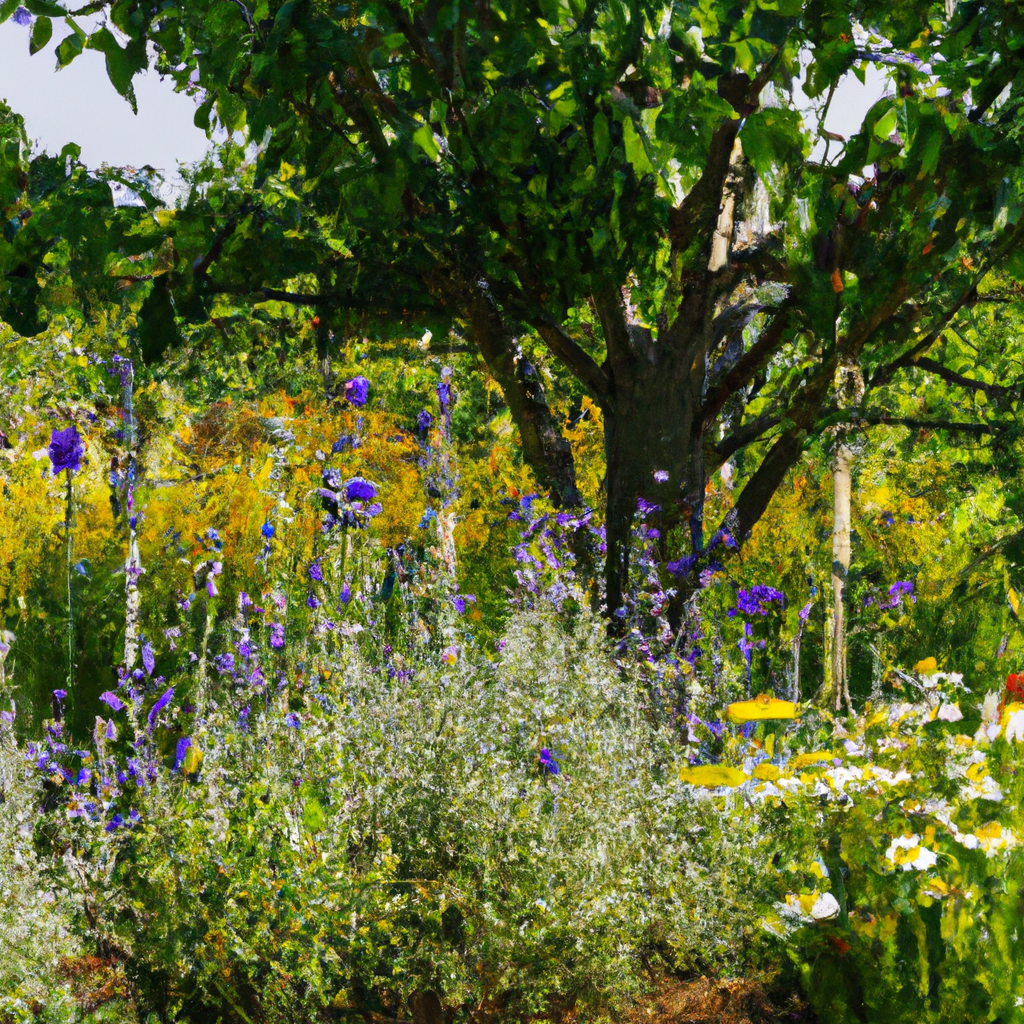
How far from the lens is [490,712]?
2734 millimetres

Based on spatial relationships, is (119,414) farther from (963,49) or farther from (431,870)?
(963,49)

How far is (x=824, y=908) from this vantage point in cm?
232

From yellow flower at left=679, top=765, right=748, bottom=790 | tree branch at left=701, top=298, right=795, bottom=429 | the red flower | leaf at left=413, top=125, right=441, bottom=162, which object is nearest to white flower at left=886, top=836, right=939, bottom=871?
yellow flower at left=679, top=765, right=748, bottom=790

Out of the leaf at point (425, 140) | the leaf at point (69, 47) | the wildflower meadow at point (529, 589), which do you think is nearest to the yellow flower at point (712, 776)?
the wildflower meadow at point (529, 589)

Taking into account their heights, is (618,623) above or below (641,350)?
Result: below

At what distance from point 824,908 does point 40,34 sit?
8.89 ft

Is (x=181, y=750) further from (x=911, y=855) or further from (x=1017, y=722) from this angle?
(x=1017, y=722)

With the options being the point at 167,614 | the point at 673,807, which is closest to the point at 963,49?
the point at 673,807

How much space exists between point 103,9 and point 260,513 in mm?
3395

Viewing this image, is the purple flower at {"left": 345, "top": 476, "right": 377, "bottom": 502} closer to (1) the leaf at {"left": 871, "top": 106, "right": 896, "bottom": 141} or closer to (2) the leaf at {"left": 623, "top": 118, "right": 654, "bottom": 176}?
(2) the leaf at {"left": 623, "top": 118, "right": 654, "bottom": 176}

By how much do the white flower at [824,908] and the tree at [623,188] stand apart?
167 centimetres

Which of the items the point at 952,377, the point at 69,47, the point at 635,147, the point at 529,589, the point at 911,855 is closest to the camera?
the point at 911,855

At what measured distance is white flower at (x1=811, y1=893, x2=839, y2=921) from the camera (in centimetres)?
231

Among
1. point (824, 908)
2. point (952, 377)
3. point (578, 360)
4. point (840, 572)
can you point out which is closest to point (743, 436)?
point (578, 360)
